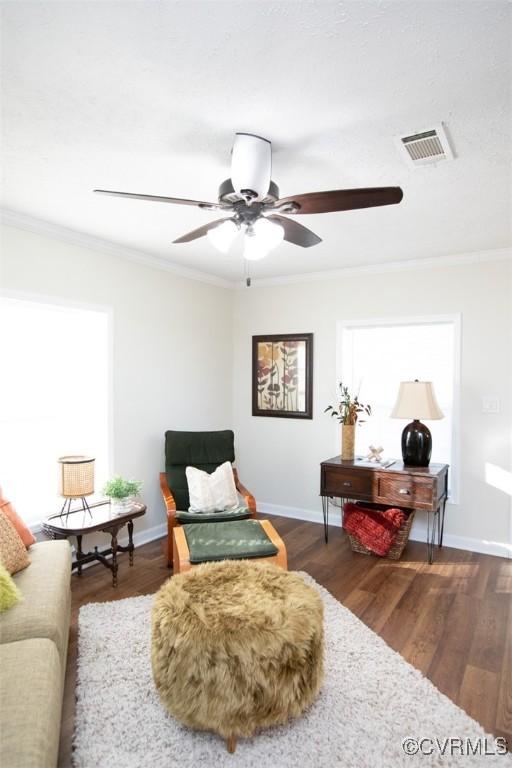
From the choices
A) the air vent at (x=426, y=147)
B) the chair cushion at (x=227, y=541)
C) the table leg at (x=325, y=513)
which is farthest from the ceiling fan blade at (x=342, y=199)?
the table leg at (x=325, y=513)

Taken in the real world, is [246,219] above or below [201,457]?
above

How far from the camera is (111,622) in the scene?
2.76 m

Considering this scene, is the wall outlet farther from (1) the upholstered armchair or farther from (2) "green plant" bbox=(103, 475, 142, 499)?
(2) "green plant" bbox=(103, 475, 142, 499)

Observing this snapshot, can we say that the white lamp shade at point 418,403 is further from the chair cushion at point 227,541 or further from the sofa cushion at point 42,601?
the sofa cushion at point 42,601

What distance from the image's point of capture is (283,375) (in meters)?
5.03

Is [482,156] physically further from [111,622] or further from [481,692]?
[111,622]

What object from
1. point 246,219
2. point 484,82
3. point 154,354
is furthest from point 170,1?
point 154,354

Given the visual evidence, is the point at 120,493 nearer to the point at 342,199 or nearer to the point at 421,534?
the point at 342,199

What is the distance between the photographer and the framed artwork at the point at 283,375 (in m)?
4.88

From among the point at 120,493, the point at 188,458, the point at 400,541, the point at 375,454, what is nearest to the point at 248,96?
the point at 120,493

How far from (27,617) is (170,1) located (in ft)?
7.61

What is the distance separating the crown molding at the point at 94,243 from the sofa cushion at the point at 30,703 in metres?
2.57

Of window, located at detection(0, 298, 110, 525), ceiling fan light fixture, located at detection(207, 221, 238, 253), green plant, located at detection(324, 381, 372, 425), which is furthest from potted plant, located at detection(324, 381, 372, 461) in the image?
ceiling fan light fixture, located at detection(207, 221, 238, 253)

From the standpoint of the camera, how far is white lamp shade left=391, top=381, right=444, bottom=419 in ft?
12.4
